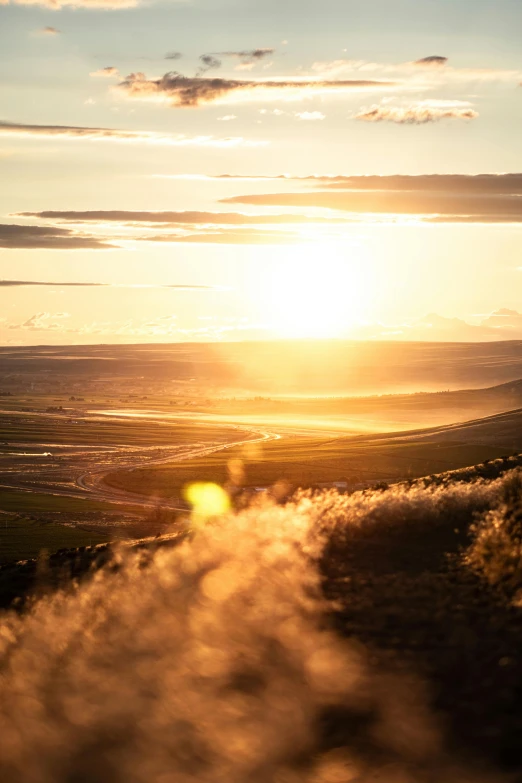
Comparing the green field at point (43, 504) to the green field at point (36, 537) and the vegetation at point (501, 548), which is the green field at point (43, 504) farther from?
the vegetation at point (501, 548)

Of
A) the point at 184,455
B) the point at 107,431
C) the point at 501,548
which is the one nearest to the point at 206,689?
the point at 501,548

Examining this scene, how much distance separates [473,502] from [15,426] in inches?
5190

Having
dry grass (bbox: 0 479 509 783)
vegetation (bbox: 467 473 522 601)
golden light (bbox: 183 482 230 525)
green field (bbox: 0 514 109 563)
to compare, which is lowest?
golden light (bbox: 183 482 230 525)

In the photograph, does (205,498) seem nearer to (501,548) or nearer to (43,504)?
(43,504)

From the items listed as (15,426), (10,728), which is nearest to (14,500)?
(10,728)

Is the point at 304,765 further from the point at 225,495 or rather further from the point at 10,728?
the point at 225,495

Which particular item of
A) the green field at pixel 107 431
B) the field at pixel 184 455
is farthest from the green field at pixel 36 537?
the green field at pixel 107 431

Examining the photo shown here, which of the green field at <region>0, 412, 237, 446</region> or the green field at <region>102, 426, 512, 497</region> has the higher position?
the green field at <region>0, 412, 237, 446</region>

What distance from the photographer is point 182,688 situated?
33.6 ft

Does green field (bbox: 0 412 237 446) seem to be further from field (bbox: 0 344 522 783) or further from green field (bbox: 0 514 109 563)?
field (bbox: 0 344 522 783)

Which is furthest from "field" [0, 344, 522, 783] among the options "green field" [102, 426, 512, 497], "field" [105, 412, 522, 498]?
"green field" [102, 426, 512, 497]

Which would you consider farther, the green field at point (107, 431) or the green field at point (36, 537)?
the green field at point (107, 431)

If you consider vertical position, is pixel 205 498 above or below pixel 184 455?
below

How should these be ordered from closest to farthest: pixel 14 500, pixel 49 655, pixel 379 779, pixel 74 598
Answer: pixel 379 779 → pixel 49 655 → pixel 74 598 → pixel 14 500
